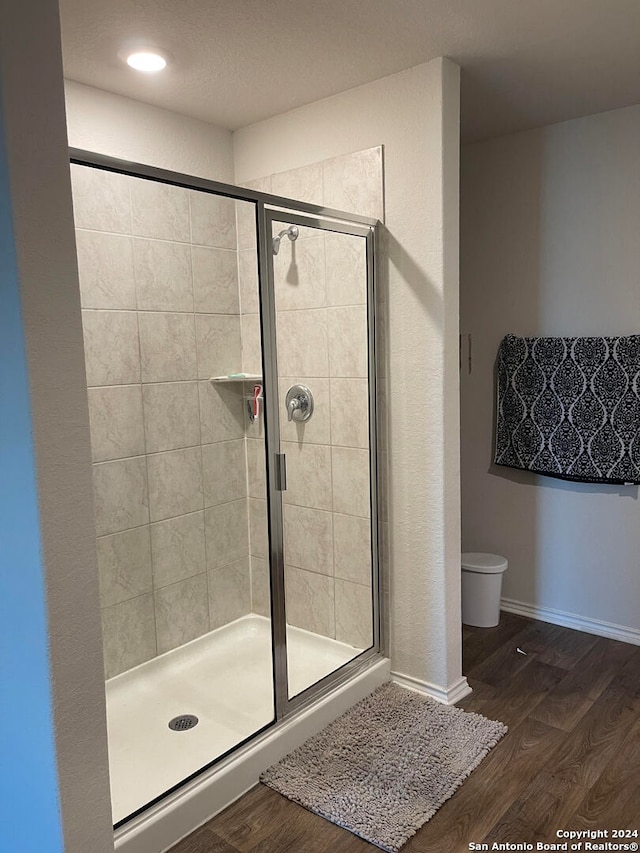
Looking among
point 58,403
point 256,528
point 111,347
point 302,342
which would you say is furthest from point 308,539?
point 58,403

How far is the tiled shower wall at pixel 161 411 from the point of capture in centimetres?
269

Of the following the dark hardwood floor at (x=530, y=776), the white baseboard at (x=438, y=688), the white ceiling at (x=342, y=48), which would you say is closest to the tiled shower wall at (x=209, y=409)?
the white baseboard at (x=438, y=688)

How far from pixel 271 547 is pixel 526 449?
61.9 inches

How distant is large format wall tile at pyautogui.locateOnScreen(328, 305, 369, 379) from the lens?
8.77ft

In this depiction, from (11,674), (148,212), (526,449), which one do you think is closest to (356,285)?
(148,212)

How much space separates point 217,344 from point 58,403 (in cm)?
164

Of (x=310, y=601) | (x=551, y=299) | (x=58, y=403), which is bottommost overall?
(x=310, y=601)

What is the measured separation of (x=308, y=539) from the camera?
2658 millimetres

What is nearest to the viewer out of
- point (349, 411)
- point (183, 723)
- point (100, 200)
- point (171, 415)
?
point (183, 723)

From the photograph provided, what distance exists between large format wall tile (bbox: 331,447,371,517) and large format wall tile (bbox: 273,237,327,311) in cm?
61

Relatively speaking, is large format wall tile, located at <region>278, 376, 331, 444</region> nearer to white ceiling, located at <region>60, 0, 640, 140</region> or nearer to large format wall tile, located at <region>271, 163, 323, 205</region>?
large format wall tile, located at <region>271, 163, 323, 205</region>

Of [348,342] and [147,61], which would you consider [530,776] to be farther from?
[147,61]

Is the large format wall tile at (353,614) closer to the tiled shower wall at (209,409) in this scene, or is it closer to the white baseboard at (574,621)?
the tiled shower wall at (209,409)

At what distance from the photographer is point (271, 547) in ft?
8.05
